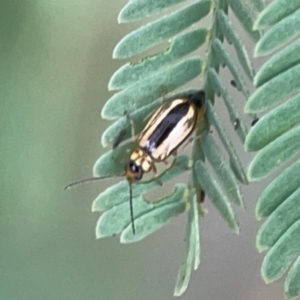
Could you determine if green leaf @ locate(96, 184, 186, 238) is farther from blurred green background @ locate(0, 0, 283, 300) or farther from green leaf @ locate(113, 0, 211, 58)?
blurred green background @ locate(0, 0, 283, 300)

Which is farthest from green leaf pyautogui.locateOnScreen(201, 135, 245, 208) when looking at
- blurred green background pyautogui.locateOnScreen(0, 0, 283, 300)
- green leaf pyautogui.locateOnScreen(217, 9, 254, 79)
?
blurred green background pyautogui.locateOnScreen(0, 0, 283, 300)

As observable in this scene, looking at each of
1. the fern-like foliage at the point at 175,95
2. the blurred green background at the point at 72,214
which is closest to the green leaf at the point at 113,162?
the fern-like foliage at the point at 175,95

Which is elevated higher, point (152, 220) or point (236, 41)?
point (236, 41)

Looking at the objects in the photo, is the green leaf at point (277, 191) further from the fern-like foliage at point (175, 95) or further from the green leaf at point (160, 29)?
the green leaf at point (160, 29)

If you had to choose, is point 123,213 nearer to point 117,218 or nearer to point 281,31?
point 117,218

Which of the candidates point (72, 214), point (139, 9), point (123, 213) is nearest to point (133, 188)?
point (123, 213)
